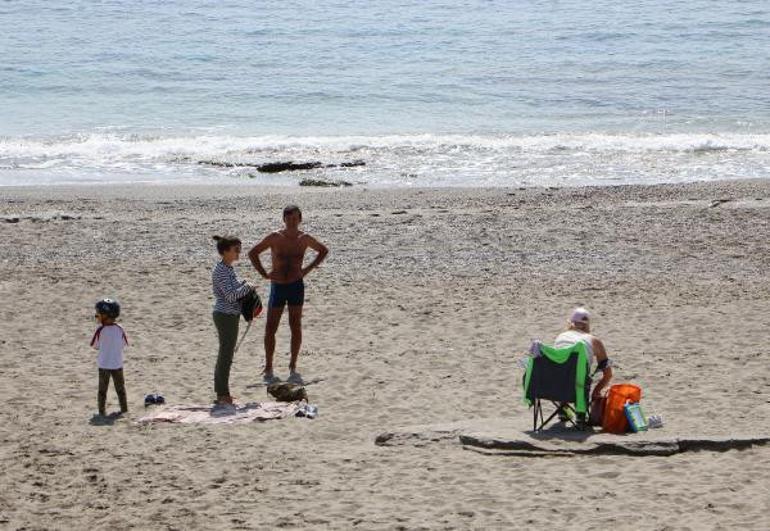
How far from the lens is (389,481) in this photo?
776cm

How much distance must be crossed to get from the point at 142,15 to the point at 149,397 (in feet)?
131

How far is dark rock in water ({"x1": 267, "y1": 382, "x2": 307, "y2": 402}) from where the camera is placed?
9.69 m

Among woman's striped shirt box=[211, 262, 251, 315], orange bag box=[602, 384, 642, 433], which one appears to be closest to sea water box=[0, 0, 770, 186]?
woman's striped shirt box=[211, 262, 251, 315]

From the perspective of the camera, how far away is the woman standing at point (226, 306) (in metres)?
9.51

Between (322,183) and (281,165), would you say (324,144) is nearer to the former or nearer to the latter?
(281,165)

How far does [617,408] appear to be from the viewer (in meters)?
8.61

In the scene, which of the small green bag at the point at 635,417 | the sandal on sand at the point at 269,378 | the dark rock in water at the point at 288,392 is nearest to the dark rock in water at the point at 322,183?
the sandal on sand at the point at 269,378

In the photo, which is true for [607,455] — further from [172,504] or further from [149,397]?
[149,397]

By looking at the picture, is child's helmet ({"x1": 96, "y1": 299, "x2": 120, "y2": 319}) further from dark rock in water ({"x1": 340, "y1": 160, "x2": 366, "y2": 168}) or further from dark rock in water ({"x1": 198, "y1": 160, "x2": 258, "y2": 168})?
dark rock in water ({"x1": 198, "y1": 160, "x2": 258, "y2": 168})

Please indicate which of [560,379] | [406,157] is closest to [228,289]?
[560,379]

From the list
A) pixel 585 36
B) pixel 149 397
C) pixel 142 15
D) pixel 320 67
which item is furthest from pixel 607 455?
pixel 142 15

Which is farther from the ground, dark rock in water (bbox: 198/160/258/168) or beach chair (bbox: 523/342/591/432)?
dark rock in water (bbox: 198/160/258/168)

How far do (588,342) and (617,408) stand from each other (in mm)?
476

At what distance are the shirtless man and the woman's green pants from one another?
88cm
